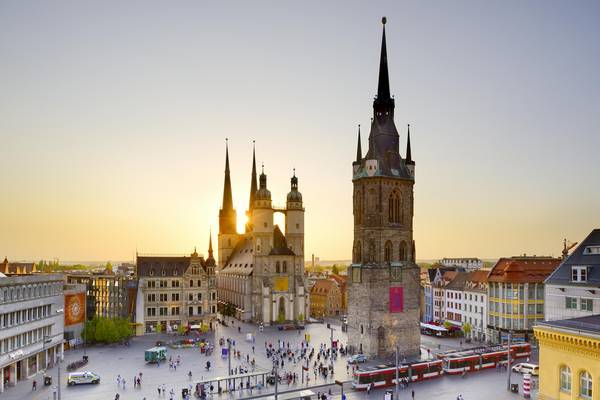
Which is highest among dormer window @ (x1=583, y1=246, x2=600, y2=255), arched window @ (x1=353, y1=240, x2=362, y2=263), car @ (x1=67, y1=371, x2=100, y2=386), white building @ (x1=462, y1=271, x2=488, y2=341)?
dormer window @ (x1=583, y1=246, x2=600, y2=255)

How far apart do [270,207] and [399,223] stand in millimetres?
38317

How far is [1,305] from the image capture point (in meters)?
53.9

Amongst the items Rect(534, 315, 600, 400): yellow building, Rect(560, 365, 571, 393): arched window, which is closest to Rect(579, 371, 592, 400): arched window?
Rect(534, 315, 600, 400): yellow building

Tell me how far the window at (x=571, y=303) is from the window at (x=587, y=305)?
35.1 inches

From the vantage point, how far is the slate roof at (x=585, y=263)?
53031 millimetres

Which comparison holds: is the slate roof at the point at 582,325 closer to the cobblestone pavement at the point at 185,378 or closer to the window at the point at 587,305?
the window at the point at 587,305

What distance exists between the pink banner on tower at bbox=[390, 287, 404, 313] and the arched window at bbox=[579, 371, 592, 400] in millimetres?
39631

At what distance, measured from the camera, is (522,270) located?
8231 cm

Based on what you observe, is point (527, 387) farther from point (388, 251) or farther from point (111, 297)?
point (111, 297)

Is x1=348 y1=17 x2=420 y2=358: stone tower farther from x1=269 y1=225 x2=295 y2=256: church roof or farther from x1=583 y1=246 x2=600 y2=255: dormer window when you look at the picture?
x1=269 y1=225 x2=295 y2=256: church roof

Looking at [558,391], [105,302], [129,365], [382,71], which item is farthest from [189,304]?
[558,391]

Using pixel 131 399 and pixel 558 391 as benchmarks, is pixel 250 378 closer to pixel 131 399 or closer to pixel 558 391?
pixel 131 399

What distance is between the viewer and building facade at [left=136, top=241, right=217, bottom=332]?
308 ft

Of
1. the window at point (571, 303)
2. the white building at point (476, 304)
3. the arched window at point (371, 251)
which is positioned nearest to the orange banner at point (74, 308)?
the arched window at point (371, 251)
